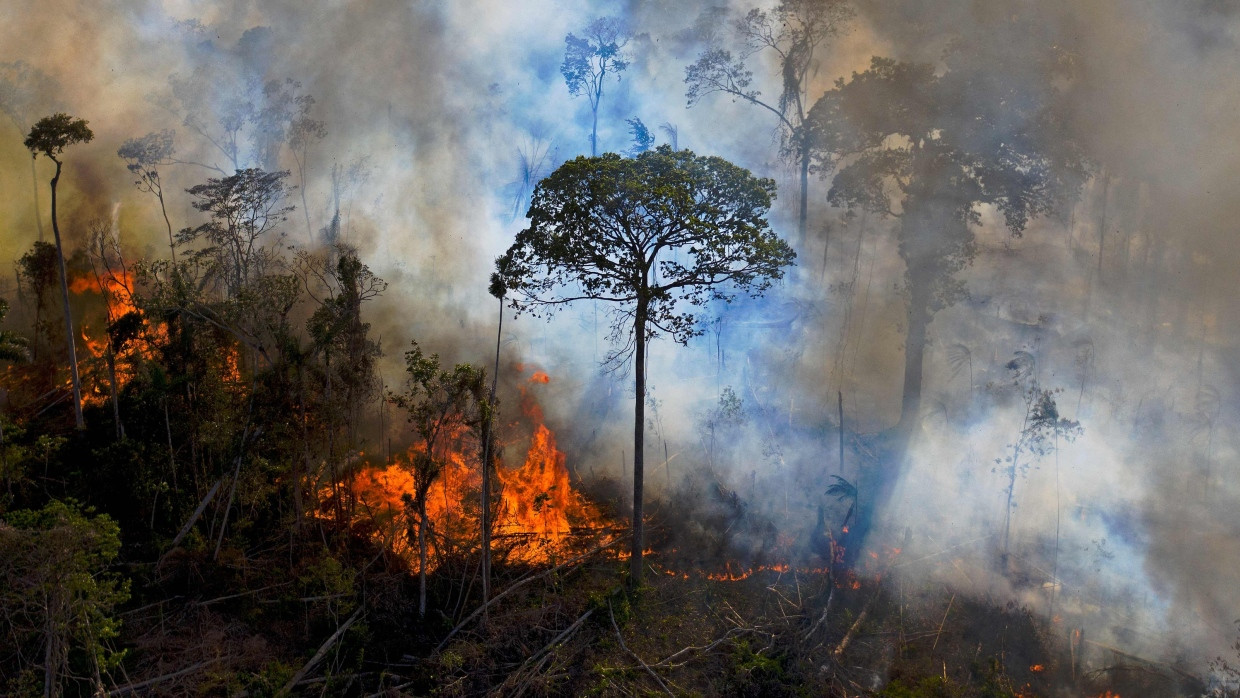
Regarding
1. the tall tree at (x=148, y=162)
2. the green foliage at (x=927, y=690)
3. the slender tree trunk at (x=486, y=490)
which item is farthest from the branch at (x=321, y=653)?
the tall tree at (x=148, y=162)

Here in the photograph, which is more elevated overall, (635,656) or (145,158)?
(145,158)

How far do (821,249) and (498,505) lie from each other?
58.3ft

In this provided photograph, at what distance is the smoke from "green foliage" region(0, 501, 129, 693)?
50.1 feet

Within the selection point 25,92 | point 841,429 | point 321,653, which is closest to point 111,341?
point 321,653

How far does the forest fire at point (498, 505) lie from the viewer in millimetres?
21172

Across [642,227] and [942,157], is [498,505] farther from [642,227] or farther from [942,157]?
[942,157]

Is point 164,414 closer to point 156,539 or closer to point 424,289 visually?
point 156,539

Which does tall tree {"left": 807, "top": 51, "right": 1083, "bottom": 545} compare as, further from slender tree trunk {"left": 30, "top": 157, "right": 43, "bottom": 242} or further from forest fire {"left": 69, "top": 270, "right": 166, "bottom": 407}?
slender tree trunk {"left": 30, "top": 157, "right": 43, "bottom": 242}

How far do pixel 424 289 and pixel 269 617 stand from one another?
17128mm

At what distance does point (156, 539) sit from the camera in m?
19.7

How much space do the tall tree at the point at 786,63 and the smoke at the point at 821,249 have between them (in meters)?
0.55

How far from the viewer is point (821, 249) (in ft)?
103

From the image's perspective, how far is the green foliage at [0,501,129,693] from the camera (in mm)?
12648

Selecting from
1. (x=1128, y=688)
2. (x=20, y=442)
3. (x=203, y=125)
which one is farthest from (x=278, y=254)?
(x=1128, y=688)
